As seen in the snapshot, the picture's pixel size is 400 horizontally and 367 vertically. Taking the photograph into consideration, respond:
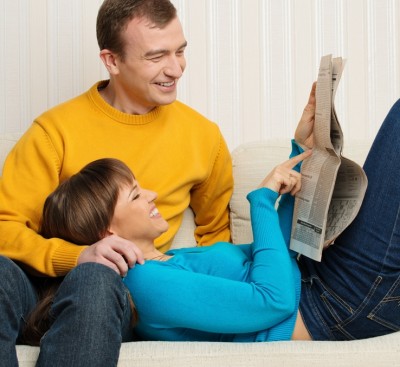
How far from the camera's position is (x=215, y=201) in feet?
7.43

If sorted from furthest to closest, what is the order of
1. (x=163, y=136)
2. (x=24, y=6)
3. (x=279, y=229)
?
1. (x=24, y=6)
2. (x=163, y=136)
3. (x=279, y=229)

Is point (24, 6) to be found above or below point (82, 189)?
above

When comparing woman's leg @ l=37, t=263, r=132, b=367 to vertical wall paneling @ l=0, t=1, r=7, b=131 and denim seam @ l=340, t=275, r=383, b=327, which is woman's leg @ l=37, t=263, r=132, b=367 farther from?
vertical wall paneling @ l=0, t=1, r=7, b=131

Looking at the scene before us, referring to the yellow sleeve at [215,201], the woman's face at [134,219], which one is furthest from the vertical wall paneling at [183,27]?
the woman's face at [134,219]

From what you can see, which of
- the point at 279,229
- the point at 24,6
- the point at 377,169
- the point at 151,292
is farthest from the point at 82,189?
the point at 24,6

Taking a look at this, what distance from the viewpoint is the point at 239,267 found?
5.74 feet

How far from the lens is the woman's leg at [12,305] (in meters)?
1.48

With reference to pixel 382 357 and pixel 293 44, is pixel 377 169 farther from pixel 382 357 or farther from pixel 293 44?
pixel 293 44

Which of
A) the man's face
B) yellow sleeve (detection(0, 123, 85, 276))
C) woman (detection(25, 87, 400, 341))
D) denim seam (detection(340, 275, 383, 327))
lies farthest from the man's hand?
the man's face

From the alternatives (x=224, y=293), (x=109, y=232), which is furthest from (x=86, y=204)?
(x=224, y=293)

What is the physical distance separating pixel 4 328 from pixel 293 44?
61.2 inches

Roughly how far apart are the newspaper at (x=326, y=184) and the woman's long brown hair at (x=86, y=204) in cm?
42

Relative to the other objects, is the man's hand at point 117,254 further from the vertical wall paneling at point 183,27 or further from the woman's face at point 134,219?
the vertical wall paneling at point 183,27

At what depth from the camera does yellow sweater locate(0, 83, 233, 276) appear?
6.63ft
